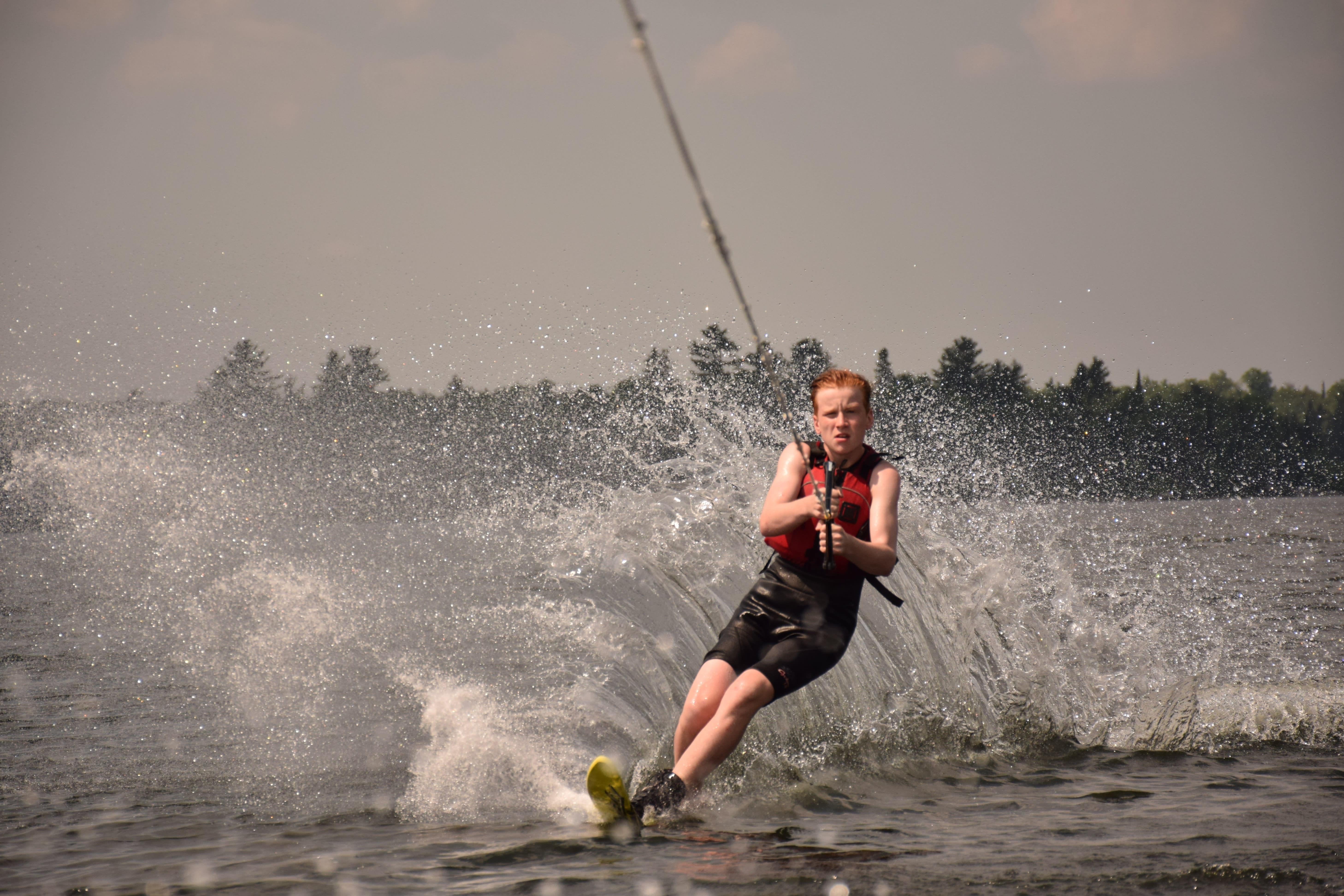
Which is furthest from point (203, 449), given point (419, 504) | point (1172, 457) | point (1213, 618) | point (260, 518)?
point (1172, 457)

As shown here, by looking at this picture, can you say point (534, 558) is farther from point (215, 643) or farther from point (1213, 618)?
point (1213, 618)

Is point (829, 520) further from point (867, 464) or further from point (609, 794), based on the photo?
point (609, 794)

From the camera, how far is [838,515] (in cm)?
462

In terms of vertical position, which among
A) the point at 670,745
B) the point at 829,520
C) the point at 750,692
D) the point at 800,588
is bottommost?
the point at 670,745

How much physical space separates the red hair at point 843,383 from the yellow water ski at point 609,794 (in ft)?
5.97

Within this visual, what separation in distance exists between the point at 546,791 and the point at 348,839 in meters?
1.00

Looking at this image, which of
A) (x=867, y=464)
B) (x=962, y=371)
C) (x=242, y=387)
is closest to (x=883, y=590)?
(x=867, y=464)

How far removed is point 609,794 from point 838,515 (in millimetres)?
1549

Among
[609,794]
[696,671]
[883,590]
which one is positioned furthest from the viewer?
[696,671]

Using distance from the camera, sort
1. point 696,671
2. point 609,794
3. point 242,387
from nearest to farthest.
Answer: point 609,794, point 696,671, point 242,387

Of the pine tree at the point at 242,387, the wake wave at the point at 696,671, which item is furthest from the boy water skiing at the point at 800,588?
the pine tree at the point at 242,387

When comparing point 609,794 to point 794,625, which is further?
point 794,625

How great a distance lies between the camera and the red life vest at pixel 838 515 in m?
4.61

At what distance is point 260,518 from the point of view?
5269cm
